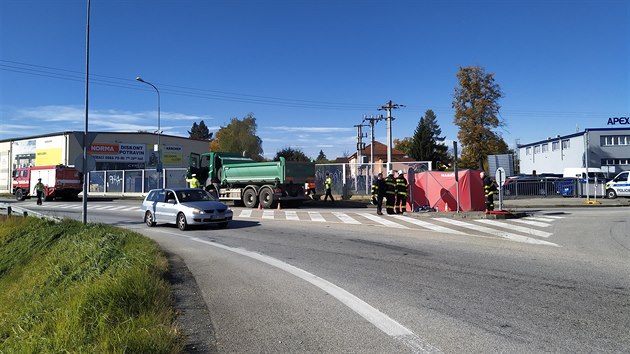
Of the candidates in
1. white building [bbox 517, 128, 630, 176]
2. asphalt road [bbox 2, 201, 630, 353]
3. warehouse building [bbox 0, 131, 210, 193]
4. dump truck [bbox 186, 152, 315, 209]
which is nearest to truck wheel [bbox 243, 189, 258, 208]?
dump truck [bbox 186, 152, 315, 209]

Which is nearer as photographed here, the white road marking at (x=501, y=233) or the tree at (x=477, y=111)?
the white road marking at (x=501, y=233)

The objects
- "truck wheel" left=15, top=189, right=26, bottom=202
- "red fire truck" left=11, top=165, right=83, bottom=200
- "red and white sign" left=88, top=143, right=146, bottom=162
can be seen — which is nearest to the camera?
"red fire truck" left=11, top=165, right=83, bottom=200

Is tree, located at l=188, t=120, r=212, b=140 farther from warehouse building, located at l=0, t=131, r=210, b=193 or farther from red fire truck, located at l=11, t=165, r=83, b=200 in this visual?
red fire truck, located at l=11, t=165, r=83, b=200

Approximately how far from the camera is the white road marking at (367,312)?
4.39 metres

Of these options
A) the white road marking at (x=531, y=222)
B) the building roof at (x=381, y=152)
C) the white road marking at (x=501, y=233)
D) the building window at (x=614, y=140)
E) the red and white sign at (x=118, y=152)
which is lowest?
the white road marking at (x=501, y=233)

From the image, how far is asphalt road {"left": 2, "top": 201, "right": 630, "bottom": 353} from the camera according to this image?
4.54 m

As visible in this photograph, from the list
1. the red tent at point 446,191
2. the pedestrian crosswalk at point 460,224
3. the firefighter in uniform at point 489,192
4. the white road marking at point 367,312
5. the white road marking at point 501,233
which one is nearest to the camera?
the white road marking at point 367,312

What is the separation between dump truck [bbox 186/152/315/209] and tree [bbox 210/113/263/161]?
47.1m

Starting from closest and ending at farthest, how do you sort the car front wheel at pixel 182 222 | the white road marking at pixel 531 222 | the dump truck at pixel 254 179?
the white road marking at pixel 531 222, the car front wheel at pixel 182 222, the dump truck at pixel 254 179

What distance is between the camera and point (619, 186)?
30.3 metres

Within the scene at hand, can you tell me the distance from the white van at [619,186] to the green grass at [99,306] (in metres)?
30.8

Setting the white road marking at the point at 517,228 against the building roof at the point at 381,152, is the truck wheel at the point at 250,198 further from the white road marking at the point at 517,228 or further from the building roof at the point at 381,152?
the building roof at the point at 381,152

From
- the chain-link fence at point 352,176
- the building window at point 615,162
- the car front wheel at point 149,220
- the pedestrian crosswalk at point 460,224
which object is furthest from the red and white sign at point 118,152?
the building window at point 615,162

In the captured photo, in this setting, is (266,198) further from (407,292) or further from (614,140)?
(614,140)
